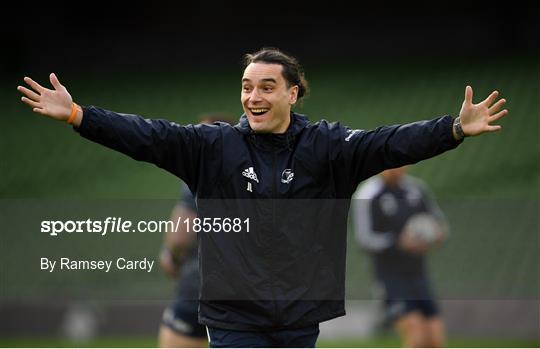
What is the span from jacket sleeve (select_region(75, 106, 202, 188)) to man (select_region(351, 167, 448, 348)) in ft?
15.8

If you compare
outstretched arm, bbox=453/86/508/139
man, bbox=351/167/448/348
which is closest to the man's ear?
outstretched arm, bbox=453/86/508/139

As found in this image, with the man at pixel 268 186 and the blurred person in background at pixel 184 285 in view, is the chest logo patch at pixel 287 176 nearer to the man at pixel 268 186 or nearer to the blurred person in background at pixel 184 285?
the man at pixel 268 186

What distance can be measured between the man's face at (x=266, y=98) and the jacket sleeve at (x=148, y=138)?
32cm

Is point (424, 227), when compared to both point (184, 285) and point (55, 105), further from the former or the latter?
point (55, 105)

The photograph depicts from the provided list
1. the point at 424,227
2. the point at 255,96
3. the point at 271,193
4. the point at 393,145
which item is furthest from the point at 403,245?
the point at 271,193

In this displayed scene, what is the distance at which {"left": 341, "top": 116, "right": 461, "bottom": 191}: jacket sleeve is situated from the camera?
4.90m

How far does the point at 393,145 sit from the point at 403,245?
15.1 feet

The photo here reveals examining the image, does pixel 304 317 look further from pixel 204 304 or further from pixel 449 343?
pixel 449 343

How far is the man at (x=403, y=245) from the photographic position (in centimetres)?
933

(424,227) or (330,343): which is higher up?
(424,227)

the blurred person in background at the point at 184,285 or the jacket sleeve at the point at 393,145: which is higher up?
the jacket sleeve at the point at 393,145

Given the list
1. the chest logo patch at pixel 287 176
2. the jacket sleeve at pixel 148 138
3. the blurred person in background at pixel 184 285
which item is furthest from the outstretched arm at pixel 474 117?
the blurred person in background at pixel 184 285
